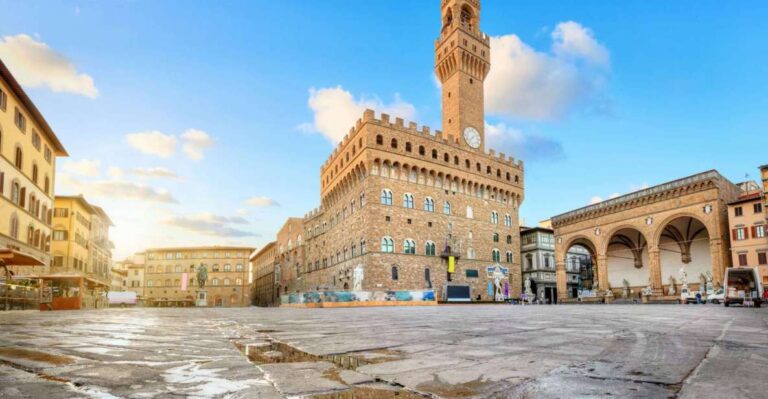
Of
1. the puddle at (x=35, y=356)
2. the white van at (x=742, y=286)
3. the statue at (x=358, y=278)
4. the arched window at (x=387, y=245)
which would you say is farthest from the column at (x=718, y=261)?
the puddle at (x=35, y=356)

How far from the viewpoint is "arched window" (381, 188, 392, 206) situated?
40.3 meters

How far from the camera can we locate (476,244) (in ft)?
149

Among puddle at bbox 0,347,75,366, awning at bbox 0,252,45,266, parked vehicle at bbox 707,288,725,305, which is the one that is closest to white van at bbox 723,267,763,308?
parked vehicle at bbox 707,288,725,305

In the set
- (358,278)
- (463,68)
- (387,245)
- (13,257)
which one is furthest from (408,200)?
(13,257)

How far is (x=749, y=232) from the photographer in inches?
1283

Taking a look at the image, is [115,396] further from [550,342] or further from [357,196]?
[357,196]

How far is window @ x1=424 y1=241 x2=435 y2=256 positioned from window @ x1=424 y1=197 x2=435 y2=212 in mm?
2983

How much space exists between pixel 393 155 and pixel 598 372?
38.6 meters

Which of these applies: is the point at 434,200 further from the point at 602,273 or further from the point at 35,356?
the point at 35,356

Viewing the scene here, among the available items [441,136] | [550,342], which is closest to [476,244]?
[441,136]

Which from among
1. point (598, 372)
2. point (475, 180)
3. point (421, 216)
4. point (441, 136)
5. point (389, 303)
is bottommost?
point (389, 303)

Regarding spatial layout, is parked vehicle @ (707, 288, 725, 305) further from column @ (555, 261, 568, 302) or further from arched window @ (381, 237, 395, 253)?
arched window @ (381, 237, 395, 253)

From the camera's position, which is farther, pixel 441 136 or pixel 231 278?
pixel 231 278

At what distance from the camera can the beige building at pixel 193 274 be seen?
283ft
